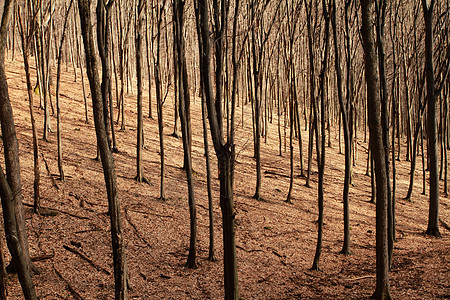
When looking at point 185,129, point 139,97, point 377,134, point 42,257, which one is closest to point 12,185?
point 42,257

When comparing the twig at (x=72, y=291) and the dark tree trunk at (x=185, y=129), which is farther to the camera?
the dark tree trunk at (x=185, y=129)

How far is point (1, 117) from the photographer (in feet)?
13.6

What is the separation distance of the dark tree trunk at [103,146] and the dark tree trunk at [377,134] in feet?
11.3

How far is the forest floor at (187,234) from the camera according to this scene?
6.01 m

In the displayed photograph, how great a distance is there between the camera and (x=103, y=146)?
4.21m

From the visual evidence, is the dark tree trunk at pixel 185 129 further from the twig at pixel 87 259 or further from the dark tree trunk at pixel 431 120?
the dark tree trunk at pixel 431 120

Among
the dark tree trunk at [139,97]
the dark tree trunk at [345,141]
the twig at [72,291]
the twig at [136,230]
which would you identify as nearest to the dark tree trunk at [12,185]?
the twig at [72,291]

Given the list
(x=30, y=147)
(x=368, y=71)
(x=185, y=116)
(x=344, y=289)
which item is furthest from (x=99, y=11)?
(x=30, y=147)

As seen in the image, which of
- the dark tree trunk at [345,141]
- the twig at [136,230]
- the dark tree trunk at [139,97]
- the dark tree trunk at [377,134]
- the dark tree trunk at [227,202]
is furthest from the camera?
the dark tree trunk at [139,97]

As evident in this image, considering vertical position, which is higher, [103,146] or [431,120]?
[103,146]

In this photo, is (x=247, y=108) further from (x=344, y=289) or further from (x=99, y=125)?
(x=99, y=125)

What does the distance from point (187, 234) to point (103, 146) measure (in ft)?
14.2

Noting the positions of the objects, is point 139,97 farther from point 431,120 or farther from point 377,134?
point 431,120

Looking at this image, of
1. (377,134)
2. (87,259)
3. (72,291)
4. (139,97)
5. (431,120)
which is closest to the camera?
(377,134)
